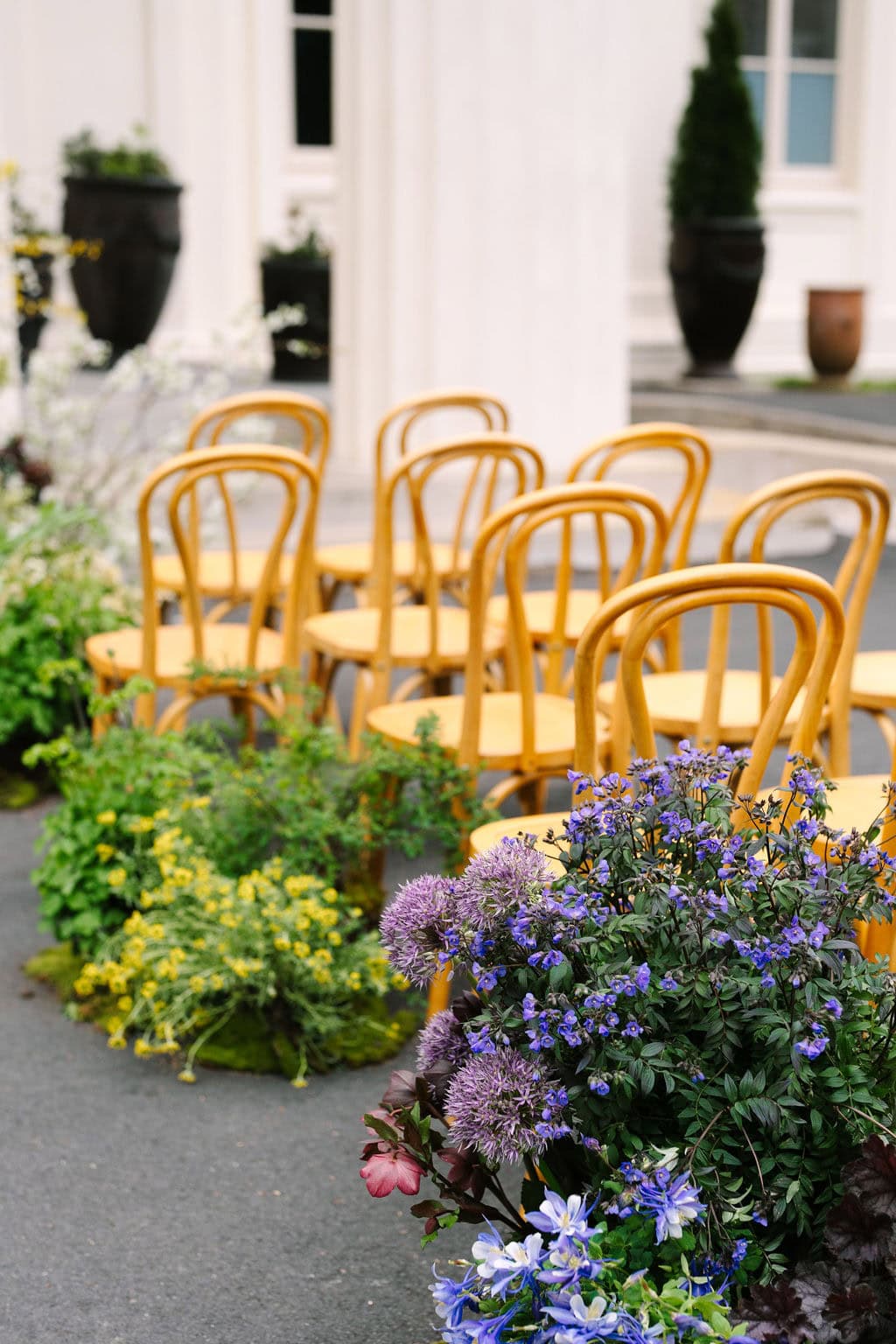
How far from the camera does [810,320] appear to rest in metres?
13.0

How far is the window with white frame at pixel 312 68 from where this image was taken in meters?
13.4

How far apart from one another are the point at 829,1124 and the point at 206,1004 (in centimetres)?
150

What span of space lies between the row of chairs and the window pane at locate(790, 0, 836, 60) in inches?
419

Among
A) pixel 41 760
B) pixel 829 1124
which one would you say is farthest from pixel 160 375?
pixel 829 1124

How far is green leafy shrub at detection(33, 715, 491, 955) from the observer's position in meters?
3.09

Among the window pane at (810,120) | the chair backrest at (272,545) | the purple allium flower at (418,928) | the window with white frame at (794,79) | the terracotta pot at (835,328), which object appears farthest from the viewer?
the window pane at (810,120)

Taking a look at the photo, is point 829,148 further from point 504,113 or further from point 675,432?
point 675,432

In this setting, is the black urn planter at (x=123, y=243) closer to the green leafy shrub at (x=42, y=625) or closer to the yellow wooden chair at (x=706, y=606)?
the green leafy shrub at (x=42, y=625)

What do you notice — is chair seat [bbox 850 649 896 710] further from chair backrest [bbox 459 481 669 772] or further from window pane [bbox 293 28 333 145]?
window pane [bbox 293 28 333 145]

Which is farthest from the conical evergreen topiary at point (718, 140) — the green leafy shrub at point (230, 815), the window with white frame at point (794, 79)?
the green leafy shrub at point (230, 815)

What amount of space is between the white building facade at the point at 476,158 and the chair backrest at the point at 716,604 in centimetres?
573

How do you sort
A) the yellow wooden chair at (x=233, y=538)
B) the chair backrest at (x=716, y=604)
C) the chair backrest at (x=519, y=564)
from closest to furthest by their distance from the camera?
1. the chair backrest at (x=716, y=604)
2. the chair backrest at (x=519, y=564)
3. the yellow wooden chair at (x=233, y=538)

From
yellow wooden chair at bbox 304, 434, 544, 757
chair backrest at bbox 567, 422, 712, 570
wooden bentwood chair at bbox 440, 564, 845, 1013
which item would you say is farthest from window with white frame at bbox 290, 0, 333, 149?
wooden bentwood chair at bbox 440, 564, 845, 1013

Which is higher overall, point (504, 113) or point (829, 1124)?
point (504, 113)
